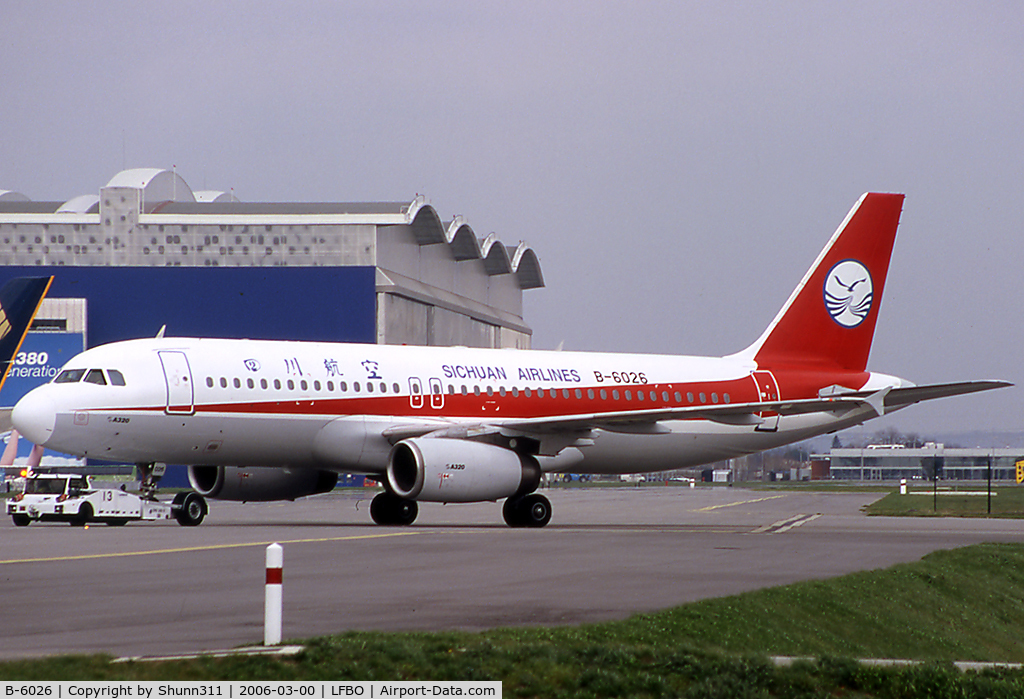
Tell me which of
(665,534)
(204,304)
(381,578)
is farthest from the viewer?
(204,304)

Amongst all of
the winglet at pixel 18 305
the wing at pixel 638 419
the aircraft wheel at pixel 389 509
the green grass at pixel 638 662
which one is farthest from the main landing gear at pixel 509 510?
the green grass at pixel 638 662

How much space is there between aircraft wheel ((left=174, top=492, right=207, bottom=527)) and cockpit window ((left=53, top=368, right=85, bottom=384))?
12.8 ft

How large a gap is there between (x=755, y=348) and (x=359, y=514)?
1269cm

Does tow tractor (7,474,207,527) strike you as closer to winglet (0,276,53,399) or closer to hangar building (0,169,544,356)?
winglet (0,276,53,399)

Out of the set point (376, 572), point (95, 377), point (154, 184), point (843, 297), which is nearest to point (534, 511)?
point (95, 377)

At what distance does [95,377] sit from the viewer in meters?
26.9

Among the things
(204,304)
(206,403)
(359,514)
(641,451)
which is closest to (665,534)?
(641,451)

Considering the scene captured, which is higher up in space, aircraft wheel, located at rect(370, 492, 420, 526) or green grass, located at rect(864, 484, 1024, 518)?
aircraft wheel, located at rect(370, 492, 420, 526)

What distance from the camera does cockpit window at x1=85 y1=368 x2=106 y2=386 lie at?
26734mm

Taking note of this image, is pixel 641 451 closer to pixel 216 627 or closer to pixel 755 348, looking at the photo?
pixel 755 348

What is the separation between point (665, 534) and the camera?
1057 inches

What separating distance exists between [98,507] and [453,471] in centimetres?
896

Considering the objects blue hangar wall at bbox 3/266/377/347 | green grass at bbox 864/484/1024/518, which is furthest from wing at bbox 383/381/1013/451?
blue hangar wall at bbox 3/266/377/347

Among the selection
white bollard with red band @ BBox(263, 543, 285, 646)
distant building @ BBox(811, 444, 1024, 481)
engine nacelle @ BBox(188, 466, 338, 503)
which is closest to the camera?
white bollard with red band @ BBox(263, 543, 285, 646)
